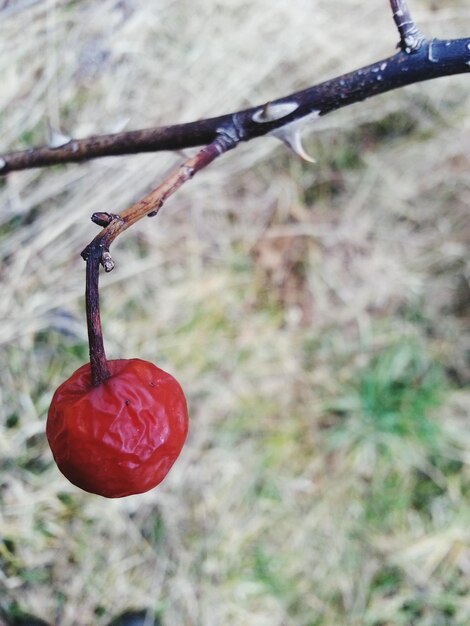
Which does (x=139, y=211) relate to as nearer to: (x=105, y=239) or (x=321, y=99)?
(x=105, y=239)

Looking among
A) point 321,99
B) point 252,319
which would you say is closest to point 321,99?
point 321,99

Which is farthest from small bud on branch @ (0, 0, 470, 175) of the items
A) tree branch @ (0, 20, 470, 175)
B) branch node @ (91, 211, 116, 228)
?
branch node @ (91, 211, 116, 228)

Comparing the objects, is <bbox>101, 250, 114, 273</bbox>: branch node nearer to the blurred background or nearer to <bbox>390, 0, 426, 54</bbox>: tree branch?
<bbox>390, 0, 426, 54</bbox>: tree branch

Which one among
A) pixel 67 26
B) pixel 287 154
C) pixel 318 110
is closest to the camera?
pixel 318 110

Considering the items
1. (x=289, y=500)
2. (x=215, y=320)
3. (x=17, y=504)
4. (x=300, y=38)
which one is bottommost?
(x=289, y=500)

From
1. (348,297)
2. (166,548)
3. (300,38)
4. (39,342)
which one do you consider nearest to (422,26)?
(300,38)

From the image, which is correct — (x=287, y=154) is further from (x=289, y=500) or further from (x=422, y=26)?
(x=289, y=500)
